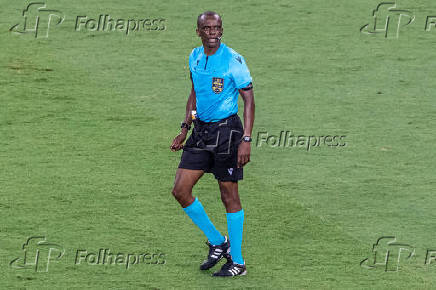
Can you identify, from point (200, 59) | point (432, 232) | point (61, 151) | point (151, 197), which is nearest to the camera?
point (200, 59)

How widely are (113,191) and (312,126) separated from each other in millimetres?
3333

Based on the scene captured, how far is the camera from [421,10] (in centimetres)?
1859

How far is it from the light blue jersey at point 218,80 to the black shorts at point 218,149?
10cm

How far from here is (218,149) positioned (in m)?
9.73

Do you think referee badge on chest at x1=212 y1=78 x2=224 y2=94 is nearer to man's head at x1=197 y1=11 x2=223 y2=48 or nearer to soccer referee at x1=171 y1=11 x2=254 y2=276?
soccer referee at x1=171 y1=11 x2=254 y2=276

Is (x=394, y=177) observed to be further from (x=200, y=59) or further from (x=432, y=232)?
(x=200, y=59)

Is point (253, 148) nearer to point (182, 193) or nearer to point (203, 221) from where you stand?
point (203, 221)

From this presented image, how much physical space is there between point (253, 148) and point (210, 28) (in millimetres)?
4271

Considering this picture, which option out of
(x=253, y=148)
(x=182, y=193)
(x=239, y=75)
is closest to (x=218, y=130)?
(x=239, y=75)

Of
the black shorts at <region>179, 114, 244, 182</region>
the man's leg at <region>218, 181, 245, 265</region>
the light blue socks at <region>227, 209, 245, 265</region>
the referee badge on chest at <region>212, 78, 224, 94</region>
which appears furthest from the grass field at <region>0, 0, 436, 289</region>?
the referee badge on chest at <region>212, 78, 224, 94</region>

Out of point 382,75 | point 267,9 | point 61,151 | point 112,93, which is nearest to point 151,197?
point 61,151

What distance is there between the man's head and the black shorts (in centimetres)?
77

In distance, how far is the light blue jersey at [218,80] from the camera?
9.55 m

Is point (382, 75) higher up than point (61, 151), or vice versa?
point (382, 75)
